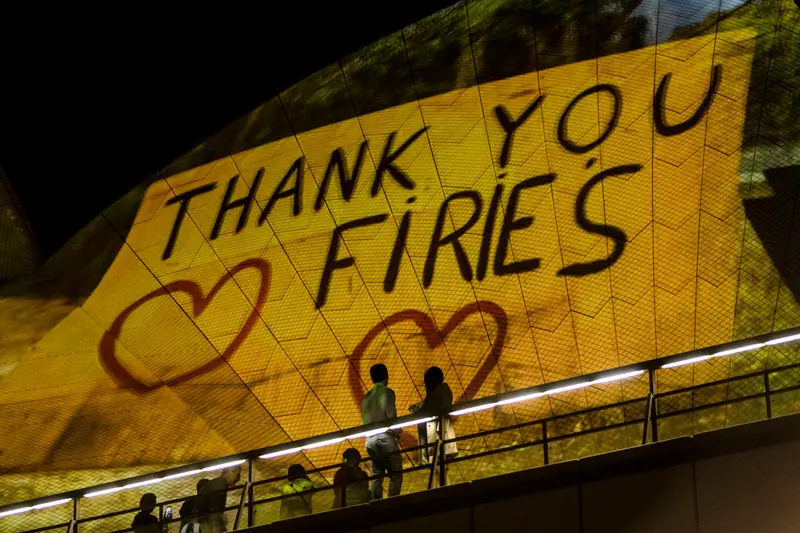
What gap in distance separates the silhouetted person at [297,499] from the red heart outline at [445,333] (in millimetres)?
3281

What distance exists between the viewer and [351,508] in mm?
8914

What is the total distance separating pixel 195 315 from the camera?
14.5 metres

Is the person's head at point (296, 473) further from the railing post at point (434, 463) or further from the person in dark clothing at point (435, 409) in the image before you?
the railing post at point (434, 463)

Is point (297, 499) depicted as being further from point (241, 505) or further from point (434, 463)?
point (434, 463)

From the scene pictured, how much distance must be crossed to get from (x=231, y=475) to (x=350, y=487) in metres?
1.65

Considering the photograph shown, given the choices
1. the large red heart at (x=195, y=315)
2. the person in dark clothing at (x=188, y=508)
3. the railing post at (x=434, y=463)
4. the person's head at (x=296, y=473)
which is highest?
the railing post at (x=434, y=463)

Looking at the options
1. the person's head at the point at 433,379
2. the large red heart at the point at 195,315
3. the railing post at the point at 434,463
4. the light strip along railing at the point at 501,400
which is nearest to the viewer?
the light strip along railing at the point at 501,400

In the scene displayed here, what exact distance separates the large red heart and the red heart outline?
58.4 inches

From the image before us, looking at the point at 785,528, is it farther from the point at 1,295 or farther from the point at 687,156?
the point at 1,295

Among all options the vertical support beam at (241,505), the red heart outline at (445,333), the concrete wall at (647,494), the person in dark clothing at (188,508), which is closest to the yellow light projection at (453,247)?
the red heart outline at (445,333)

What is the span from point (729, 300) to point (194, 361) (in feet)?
20.5

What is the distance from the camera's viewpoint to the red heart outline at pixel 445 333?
42.7 ft

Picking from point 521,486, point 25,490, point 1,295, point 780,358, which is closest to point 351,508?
point 521,486

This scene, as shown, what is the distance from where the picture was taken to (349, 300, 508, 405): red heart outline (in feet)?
42.7
